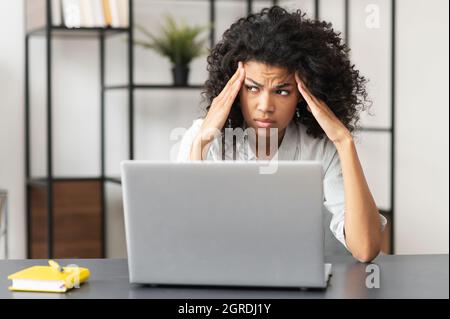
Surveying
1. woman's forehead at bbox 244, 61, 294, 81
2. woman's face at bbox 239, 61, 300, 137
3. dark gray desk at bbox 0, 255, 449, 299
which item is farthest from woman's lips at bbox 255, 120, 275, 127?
dark gray desk at bbox 0, 255, 449, 299

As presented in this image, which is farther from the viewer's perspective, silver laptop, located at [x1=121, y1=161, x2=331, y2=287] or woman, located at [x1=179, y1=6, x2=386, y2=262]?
woman, located at [x1=179, y1=6, x2=386, y2=262]

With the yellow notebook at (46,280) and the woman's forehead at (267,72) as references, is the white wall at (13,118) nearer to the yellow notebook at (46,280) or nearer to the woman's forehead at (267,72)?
the woman's forehead at (267,72)

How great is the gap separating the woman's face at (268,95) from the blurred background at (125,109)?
1.37 metres

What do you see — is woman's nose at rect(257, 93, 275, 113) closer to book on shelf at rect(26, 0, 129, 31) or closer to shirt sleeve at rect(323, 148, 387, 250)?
shirt sleeve at rect(323, 148, 387, 250)

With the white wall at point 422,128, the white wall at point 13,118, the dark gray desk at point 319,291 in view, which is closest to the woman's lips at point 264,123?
the dark gray desk at point 319,291

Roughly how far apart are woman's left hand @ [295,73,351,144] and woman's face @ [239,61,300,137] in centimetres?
6

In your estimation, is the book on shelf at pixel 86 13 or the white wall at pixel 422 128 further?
the book on shelf at pixel 86 13

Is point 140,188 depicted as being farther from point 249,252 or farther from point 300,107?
point 300,107

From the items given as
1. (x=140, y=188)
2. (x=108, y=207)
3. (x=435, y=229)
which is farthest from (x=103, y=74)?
(x=140, y=188)

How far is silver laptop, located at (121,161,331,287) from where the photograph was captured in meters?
1.34

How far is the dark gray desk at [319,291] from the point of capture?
134cm

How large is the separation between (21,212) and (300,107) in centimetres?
216

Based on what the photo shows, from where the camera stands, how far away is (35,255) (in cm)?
382

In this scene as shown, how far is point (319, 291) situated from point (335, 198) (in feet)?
1.76
